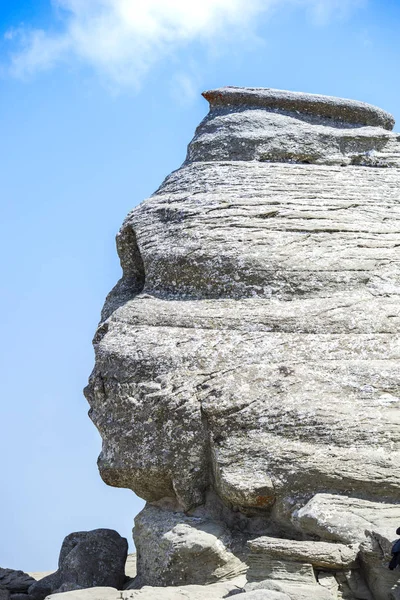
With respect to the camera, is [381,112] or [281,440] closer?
[281,440]

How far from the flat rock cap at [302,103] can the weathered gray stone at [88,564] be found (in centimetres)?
891

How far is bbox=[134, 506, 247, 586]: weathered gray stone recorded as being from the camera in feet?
36.4

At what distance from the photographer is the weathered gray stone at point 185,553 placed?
11.1m

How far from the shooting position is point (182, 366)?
12.1 m

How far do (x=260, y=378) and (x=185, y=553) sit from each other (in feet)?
8.84

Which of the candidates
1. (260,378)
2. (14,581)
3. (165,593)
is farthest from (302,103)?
(14,581)

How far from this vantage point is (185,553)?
36.7ft

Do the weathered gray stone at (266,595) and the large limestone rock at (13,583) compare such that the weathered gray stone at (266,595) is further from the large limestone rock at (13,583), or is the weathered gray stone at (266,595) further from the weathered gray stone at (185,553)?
the large limestone rock at (13,583)

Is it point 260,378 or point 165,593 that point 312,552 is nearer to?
point 165,593

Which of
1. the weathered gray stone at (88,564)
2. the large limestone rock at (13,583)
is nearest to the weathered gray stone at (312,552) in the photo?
the weathered gray stone at (88,564)

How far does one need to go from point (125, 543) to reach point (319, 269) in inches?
225

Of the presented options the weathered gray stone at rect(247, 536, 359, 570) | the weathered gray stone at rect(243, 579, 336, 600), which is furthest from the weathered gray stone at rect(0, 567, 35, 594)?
the weathered gray stone at rect(243, 579, 336, 600)

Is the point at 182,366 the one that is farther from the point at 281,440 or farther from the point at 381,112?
the point at 381,112

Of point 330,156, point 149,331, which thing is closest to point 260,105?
point 330,156
